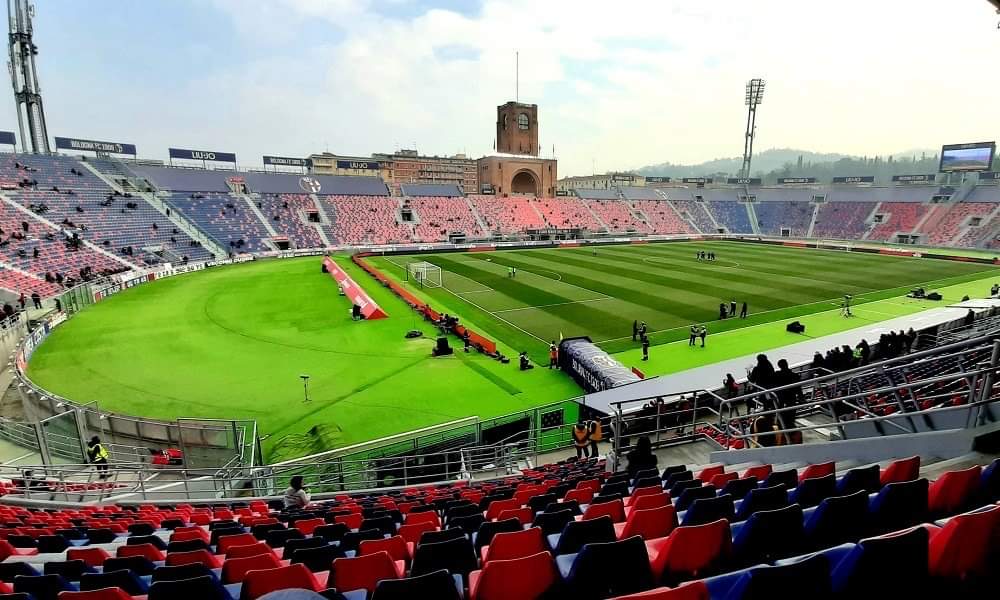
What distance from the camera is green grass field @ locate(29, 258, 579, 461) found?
18.2 m

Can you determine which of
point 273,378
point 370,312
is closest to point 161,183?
point 370,312

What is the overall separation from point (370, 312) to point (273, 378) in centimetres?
1010

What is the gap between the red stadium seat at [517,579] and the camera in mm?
3451

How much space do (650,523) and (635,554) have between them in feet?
4.43

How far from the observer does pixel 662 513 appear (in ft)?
15.4

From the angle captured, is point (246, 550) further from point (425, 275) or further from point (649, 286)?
point (425, 275)

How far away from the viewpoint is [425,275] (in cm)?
4444

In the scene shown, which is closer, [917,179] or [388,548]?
[388,548]

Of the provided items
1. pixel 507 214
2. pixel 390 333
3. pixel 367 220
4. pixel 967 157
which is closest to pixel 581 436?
pixel 390 333

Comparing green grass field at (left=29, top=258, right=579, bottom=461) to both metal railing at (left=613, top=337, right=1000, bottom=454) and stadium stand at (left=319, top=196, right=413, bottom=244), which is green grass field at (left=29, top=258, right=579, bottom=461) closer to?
metal railing at (left=613, top=337, right=1000, bottom=454)

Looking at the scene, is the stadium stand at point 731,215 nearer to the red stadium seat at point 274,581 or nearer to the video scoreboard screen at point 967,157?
the video scoreboard screen at point 967,157

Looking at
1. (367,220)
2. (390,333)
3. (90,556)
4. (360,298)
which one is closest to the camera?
(90,556)

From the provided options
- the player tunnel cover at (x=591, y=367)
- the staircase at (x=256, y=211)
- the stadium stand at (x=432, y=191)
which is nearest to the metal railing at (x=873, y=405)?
the player tunnel cover at (x=591, y=367)

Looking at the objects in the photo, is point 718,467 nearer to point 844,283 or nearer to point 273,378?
point 273,378
